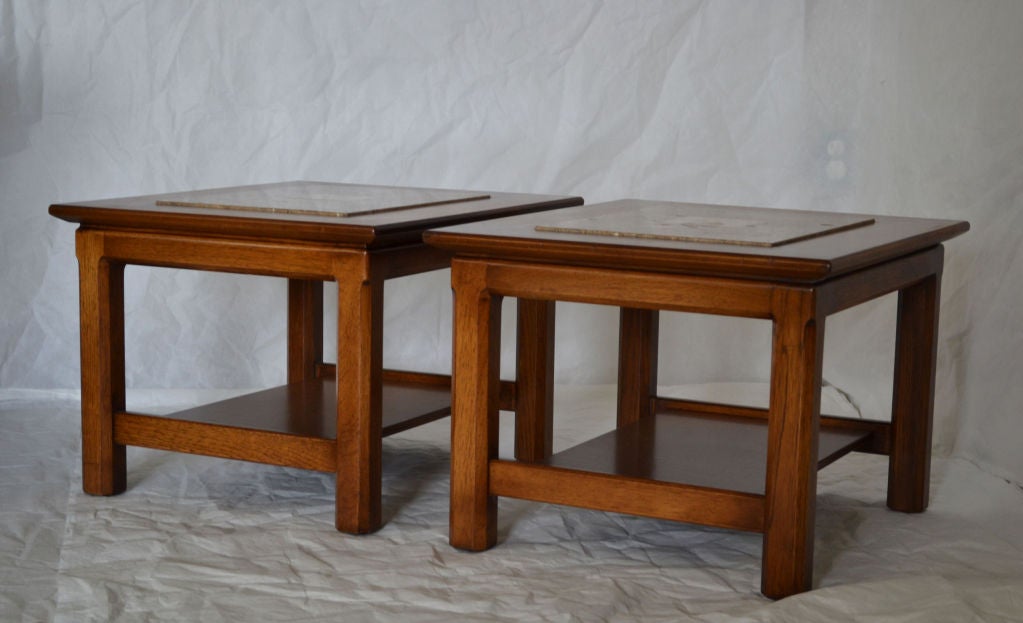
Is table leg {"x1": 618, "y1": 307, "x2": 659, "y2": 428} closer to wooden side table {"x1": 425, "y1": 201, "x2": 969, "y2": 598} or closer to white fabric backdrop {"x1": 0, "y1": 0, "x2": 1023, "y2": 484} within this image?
wooden side table {"x1": 425, "y1": 201, "x2": 969, "y2": 598}

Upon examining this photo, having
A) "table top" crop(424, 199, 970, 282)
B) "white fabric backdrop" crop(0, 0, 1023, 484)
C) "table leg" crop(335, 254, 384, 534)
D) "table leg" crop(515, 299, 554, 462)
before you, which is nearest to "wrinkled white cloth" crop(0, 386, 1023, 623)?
"table leg" crop(335, 254, 384, 534)

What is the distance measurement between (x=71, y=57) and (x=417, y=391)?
43.0 inches

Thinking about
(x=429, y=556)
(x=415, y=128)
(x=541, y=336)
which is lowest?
(x=429, y=556)

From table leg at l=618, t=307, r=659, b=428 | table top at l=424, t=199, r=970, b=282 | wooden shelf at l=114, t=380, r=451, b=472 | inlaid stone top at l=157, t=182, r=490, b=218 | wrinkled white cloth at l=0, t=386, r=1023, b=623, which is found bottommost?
wrinkled white cloth at l=0, t=386, r=1023, b=623

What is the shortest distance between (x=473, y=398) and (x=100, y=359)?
0.57 meters

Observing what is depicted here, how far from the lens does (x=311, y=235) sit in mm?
1744

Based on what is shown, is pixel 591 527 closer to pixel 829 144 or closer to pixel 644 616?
pixel 644 616

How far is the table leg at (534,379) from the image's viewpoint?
2059 millimetres

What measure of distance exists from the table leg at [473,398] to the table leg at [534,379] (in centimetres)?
33

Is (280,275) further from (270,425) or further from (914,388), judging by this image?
(914,388)

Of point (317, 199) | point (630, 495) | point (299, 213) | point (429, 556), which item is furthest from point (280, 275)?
point (630, 495)

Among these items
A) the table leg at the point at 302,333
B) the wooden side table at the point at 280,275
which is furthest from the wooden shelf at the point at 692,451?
the table leg at the point at 302,333

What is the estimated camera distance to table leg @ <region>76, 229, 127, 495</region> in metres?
1.90

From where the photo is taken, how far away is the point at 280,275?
1785 mm
